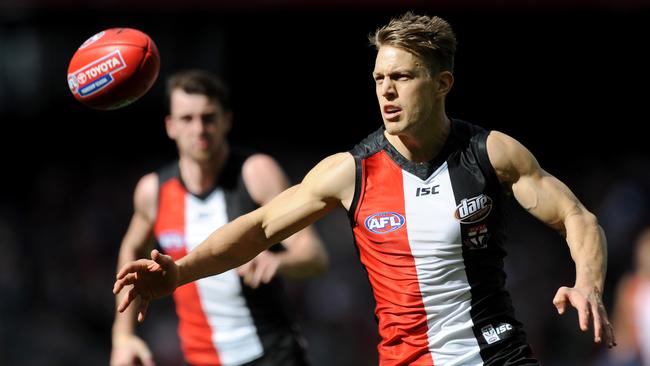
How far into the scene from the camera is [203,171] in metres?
6.46

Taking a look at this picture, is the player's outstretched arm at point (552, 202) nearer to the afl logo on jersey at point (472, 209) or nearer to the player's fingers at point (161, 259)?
the afl logo on jersey at point (472, 209)

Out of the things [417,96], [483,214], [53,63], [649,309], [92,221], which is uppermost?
[53,63]

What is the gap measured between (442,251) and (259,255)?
167 centimetres

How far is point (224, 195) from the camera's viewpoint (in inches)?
251

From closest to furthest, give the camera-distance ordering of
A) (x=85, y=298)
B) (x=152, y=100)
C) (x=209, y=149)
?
(x=209, y=149)
(x=85, y=298)
(x=152, y=100)

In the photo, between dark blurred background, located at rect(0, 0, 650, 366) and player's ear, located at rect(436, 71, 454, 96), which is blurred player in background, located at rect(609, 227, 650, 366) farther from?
player's ear, located at rect(436, 71, 454, 96)

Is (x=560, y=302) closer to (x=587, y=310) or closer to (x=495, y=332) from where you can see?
(x=587, y=310)

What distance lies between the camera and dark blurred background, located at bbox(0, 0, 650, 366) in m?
12.7

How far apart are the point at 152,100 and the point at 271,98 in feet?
6.20

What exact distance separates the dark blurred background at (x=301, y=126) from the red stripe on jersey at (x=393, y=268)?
797 cm

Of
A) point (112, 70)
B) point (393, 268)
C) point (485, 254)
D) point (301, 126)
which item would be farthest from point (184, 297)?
point (301, 126)

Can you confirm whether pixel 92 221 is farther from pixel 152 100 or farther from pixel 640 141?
pixel 640 141

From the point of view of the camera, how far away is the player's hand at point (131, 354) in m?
6.28

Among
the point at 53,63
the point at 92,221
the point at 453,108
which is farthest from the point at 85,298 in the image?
the point at 453,108
